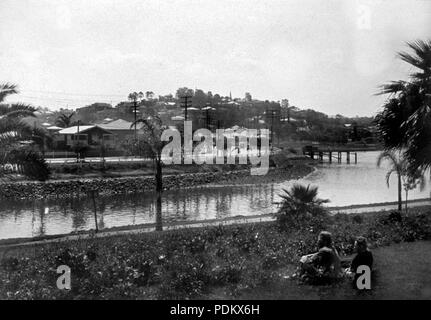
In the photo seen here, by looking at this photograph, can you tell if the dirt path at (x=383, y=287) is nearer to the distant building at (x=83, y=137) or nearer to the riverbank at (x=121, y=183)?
the riverbank at (x=121, y=183)

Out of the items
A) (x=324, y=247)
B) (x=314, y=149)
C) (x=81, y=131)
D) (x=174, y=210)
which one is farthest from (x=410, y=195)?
(x=314, y=149)

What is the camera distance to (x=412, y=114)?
1145 cm

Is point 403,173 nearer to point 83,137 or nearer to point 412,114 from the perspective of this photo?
point 412,114

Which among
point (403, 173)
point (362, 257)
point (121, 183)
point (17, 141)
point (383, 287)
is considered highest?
point (17, 141)

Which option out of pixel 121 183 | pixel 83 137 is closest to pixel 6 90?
pixel 121 183

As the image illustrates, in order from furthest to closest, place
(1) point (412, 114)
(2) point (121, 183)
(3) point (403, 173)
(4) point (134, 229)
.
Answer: (2) point (121, 183) → (4) point (134, 229) → (3) point (403, 173) → (1) point (412, 114)

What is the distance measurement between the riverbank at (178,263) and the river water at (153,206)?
37.0 ft

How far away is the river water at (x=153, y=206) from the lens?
88.3 ft

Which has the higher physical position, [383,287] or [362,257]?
[362,257]

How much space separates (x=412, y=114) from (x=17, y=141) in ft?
35.8

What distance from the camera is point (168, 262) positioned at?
10.1 meters

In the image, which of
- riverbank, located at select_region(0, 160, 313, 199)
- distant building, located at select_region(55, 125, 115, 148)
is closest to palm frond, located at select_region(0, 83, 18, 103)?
riverbank, located at select_region(0, 160, 313, 199)
